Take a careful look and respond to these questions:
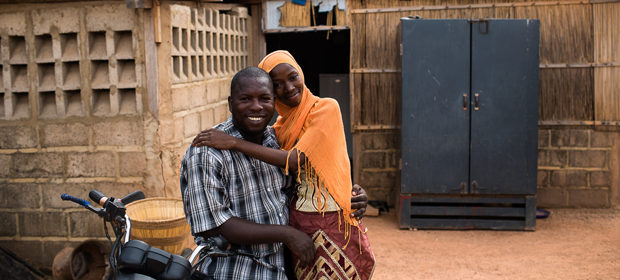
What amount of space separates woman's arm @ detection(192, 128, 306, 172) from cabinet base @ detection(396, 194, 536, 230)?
396cm

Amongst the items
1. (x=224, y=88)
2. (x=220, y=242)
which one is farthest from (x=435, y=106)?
(x=220, y=242)

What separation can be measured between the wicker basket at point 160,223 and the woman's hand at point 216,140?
1.47m

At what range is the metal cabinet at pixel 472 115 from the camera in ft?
17.9

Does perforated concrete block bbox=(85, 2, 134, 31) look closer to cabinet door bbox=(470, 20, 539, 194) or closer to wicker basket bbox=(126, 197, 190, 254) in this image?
wicker basket bbox=(126, 197, 190, 254)

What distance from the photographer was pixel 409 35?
18.2 ft

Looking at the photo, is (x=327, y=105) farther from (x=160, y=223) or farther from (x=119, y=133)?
(x=119, y=133)

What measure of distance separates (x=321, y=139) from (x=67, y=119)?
282 cm

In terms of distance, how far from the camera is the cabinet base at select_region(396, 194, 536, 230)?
18.6 ft

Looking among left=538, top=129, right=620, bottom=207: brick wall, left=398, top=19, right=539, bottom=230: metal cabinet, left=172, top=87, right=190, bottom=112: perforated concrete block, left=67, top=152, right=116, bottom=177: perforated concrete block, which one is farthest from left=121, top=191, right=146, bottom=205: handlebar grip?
left=538, top=129, right=620, bottom=207: brick wall

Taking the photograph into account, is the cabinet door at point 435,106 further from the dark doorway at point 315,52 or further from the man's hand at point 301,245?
the man's hand at point 301,245

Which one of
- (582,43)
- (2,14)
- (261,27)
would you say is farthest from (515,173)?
(2,14)

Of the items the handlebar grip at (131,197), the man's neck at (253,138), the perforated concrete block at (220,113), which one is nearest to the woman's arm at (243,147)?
the man's neck at (253,138)

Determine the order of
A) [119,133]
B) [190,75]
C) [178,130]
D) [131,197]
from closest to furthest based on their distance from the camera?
[131,197]
[119,133]
[178,130]
[190,75]

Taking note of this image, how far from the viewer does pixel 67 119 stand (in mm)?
4066
